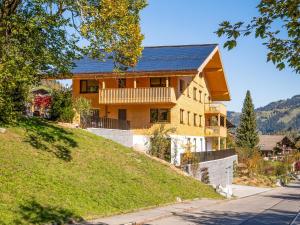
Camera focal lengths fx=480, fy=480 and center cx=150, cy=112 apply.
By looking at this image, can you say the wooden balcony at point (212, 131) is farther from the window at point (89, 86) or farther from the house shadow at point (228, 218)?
the house shadow at point (228, 218)

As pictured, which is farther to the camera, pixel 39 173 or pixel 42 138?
pixel 42 138

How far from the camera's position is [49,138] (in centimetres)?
2339

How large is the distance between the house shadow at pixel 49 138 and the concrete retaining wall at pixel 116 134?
4413 mm

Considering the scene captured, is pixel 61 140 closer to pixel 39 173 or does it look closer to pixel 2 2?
pixel 39 173

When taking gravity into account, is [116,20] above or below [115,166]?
above

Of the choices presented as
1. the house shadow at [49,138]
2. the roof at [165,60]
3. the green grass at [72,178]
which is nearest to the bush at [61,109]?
the green grass at [72,178]

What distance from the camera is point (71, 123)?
29828mm

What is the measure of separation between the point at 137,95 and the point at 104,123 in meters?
8.34

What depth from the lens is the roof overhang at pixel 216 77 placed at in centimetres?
4912

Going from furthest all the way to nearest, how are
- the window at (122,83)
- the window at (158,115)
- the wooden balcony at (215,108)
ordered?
the wooden balcony at (215,108) → the window at (122,83) → the window at (158,115)

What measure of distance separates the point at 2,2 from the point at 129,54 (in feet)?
20.5

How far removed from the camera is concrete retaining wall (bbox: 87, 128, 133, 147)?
1221 inches

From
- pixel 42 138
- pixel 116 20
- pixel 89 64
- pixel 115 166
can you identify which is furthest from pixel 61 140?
pixel 89 64

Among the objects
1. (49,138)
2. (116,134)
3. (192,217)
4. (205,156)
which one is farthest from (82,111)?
(192,217)
